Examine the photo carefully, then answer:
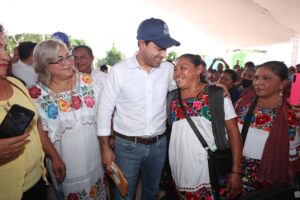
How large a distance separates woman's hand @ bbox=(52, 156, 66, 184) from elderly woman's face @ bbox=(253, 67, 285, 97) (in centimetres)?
204

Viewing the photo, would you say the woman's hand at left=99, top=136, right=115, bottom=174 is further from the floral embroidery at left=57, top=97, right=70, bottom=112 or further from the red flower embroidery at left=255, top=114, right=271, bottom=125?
the red flower embroidery at left=255, top=114, right=271, bottom=125

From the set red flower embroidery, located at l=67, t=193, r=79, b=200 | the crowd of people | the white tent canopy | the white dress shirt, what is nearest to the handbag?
the crowd of people

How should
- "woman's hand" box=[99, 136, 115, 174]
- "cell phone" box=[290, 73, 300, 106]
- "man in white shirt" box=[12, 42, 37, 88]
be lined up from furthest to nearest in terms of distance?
1. "man in white shirt" box=[12, 42, 37, 88]
2. "woman's hand" box=[99, 136, 115, 174]
3. "cell phone" box=[290, 73, 300, 106]

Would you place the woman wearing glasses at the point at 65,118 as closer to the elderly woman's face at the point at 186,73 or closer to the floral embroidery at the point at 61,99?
the floral embroidery at the point at 61,99

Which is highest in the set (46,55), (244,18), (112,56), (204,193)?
(244,18)

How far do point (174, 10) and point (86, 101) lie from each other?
8987 mm

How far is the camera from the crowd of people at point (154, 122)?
2.40m

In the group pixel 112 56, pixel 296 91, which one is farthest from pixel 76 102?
pixel 112 56

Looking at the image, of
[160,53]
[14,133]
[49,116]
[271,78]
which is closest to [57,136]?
[49,116]

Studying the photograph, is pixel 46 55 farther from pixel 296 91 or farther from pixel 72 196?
pixel 296 91

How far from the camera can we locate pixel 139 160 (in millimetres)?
2750

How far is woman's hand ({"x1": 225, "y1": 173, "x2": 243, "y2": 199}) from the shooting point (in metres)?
2.41

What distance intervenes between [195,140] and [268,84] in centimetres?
97

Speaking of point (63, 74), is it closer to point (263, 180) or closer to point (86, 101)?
point (86, 101)
